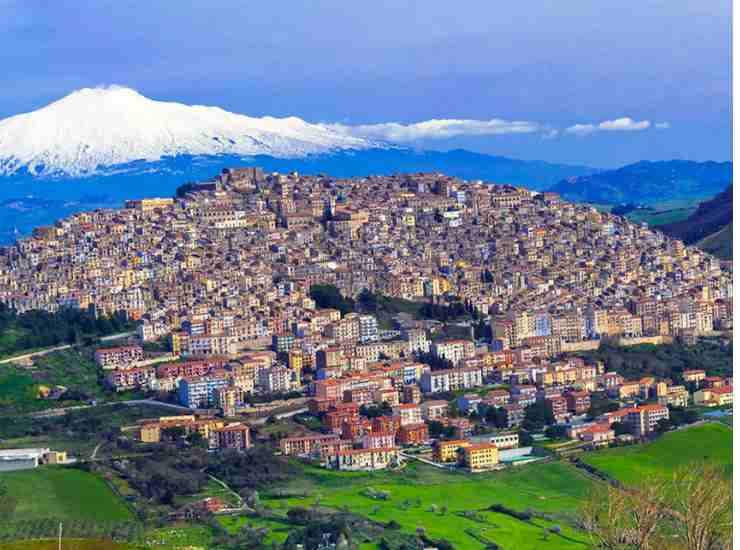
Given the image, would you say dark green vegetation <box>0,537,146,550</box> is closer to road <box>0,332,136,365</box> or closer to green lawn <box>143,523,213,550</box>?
green lawn <box>143,523,213,550</box>

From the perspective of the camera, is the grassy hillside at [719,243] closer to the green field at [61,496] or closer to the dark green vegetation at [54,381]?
the dark green vegetation at [54,381]

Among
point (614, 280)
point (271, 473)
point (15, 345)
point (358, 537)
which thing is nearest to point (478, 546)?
point (358, 537)

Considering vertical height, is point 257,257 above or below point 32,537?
above

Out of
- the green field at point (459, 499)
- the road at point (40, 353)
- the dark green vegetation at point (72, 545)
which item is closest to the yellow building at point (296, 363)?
the road at point (40, 353)

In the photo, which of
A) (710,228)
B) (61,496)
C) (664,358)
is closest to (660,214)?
(710,228)

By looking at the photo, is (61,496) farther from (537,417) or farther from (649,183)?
(649,183)

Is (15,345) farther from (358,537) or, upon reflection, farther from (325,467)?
(358,537)
